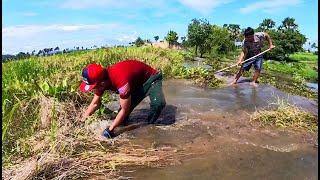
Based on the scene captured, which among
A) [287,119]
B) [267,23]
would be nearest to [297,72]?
[287,119]

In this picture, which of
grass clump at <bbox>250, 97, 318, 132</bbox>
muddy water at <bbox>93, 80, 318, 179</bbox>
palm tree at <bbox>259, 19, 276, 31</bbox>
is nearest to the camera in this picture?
muddy water at <bbox>93, 80, 318, 179</bbox>

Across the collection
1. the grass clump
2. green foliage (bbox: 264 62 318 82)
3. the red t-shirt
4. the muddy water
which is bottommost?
green foliage (bbox: 264 62 318 82)

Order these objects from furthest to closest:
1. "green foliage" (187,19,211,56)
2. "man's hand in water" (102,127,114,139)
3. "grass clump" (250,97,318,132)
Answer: "green foliage" (187,19,211,56) < "grass clump" (250,97,318,132) < "man's hand in water" (102,127,114,139)

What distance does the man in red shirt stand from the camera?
4566 mm

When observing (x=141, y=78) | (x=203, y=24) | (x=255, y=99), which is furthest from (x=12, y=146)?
(x=203, y=24)

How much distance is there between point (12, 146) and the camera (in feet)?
14.5

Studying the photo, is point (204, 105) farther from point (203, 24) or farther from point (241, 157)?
point (203, 24)

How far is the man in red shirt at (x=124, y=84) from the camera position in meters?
4.57

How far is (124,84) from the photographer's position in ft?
15.4

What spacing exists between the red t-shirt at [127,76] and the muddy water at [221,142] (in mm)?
709

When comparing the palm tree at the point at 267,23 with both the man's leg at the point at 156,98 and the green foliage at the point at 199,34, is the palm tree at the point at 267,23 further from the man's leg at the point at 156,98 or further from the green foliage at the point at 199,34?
the man's leg at the point at 156,98

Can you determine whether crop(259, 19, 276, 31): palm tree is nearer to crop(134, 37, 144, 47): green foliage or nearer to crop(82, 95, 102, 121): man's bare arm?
crop(134, 37, 144, 47): green foliage

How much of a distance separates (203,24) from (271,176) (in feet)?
95.9

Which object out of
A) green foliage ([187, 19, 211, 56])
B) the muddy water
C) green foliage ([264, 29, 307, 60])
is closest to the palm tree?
green foliage ([264, 29, 307, 60])
